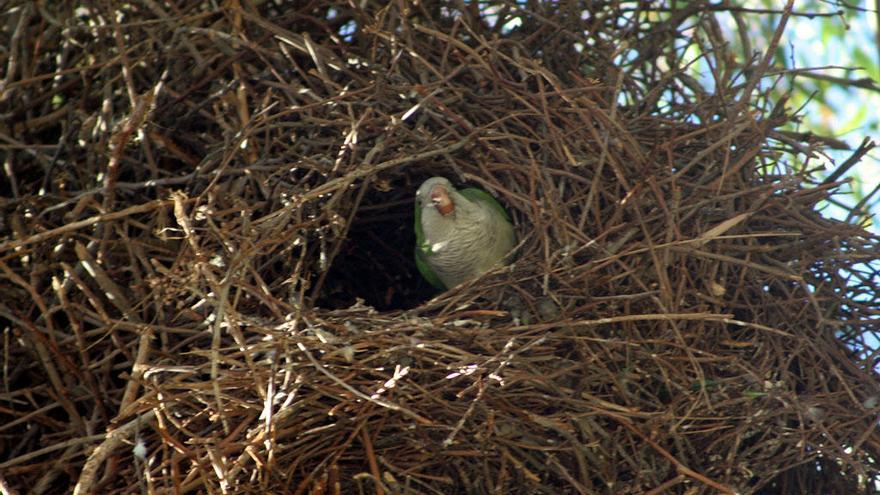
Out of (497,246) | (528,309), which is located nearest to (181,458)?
(528,309)

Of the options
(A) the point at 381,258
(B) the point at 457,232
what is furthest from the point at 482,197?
(A) the point at 381,258

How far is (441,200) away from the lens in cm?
208

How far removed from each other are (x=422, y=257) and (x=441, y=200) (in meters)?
0.19

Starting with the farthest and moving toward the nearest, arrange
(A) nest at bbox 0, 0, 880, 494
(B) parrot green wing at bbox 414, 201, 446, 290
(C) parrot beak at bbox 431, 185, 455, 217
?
(B) parrot green wing at bbox 414, 201, 446, 290 < (C) parrot beak at bbox 431, 185, 455, 217 < (A) nest at bbox 0, 0, 880, 494

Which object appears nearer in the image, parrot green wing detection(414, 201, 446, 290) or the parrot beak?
the parrot beak

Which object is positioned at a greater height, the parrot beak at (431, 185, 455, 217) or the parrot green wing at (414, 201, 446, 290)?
the parrot beak at (431, 185, 455, 217)

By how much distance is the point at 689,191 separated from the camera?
2.02m

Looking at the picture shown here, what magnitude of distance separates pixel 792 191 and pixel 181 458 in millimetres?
1221

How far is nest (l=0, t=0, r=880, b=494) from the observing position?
168cm

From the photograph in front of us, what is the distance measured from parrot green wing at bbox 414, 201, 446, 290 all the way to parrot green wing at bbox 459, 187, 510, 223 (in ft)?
0.36

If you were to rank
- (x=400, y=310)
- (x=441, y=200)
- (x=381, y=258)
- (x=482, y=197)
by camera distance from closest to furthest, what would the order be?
(x=400, y=310) < (x=441, y=200) < (x=482, y=197) < (x=381, y=258)

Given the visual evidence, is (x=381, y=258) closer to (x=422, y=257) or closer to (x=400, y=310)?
(x=422, y=257)

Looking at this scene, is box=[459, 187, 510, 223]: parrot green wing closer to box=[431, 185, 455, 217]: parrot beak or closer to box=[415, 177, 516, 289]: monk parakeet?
box=[415, 177, 516, 289]: monk parakeet

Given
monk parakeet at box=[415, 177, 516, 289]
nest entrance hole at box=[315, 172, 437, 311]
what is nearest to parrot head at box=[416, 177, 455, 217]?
monk parakeet at box=[415, 177, 516, 289]
